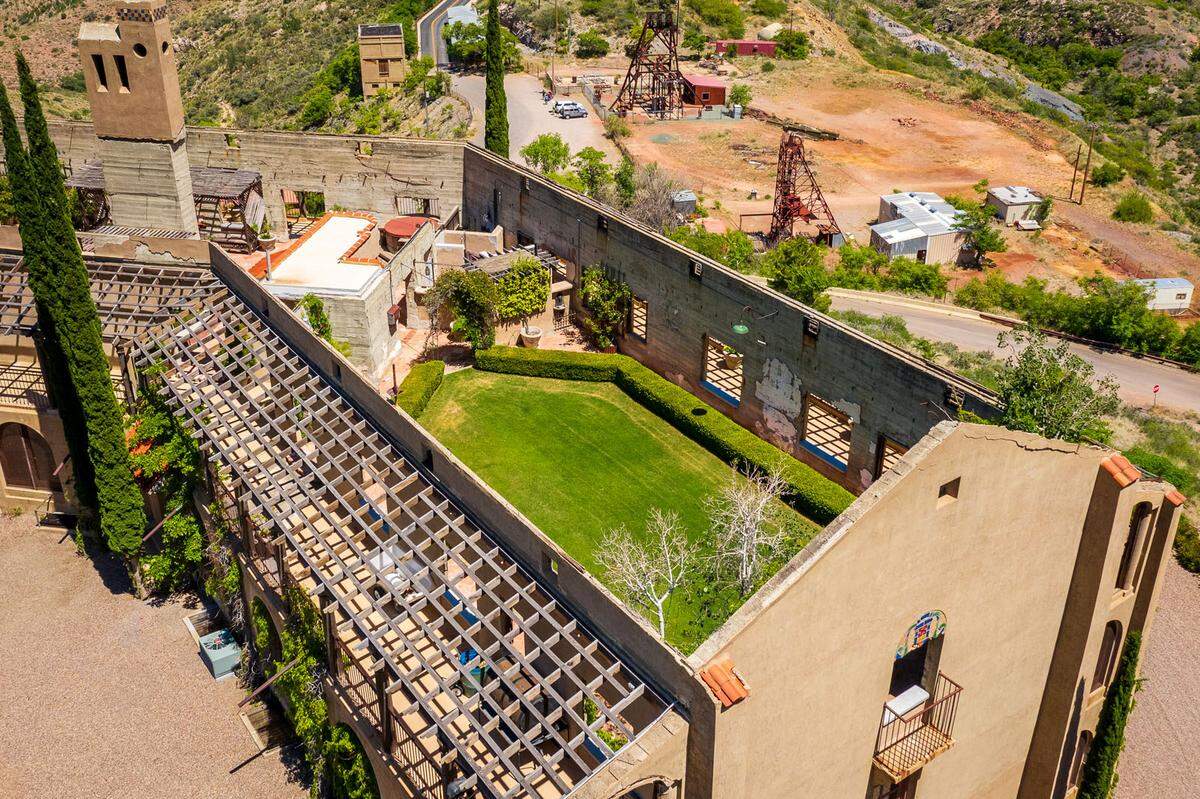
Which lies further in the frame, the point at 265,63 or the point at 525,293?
the point at 265,63

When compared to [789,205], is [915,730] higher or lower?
higher

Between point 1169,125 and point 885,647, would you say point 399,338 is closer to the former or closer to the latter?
point 885,647

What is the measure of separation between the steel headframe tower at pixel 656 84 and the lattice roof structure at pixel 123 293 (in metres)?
45.1

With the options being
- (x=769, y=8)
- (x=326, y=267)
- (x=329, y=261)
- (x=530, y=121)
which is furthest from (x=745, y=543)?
(x=769, y=8)

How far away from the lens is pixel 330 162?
51500mm

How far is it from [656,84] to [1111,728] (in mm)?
64749

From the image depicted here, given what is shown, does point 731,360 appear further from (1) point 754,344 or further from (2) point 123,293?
(2) point 123,293

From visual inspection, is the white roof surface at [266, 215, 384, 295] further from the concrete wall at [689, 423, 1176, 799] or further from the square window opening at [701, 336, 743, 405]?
the concrete wall at [689, 423, 1176, 799]

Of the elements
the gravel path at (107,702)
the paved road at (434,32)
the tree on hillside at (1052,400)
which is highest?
the tree on hillside at (1052,400)

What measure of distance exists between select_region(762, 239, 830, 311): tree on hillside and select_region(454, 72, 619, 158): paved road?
22429 millimetres

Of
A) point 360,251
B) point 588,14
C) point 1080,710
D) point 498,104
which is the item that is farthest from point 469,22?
point 1080,710

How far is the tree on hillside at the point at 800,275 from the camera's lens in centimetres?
4303

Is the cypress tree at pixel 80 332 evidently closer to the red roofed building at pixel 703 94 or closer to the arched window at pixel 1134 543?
the arched window at pixel 1134 543

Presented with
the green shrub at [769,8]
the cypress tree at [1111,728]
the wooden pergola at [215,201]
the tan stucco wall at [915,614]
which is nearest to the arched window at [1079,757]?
the cypress tree at [1111,728]
